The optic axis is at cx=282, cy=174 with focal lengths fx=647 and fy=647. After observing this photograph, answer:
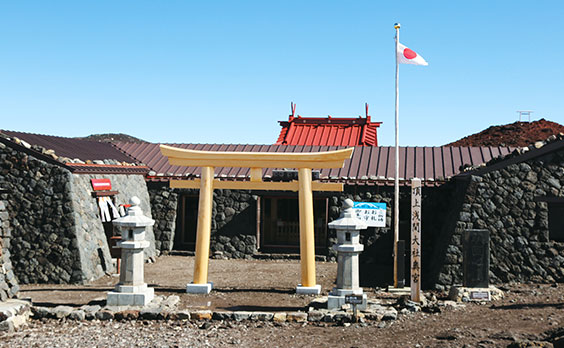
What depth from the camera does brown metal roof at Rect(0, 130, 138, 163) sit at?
18086 mm

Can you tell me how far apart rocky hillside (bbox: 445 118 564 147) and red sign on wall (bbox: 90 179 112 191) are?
135ft

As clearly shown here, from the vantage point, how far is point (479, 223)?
16.4 m

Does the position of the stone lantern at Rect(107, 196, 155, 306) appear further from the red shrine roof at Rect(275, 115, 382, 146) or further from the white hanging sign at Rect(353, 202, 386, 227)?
the red shrine roof at Rect(275, 115, 382, 146)

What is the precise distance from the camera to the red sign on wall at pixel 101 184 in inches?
689

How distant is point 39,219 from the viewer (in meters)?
16.4

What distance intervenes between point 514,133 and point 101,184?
44.6m

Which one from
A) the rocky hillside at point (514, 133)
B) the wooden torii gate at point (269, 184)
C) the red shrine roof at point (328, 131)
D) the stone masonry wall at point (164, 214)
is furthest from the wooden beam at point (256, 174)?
the rocky hillside at point (514, 133)

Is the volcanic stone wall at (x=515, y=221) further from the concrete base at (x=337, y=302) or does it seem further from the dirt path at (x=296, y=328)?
the concrete base at (x=337, y=302)

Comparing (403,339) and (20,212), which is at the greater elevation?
(20,212)

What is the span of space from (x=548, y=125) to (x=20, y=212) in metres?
49.0

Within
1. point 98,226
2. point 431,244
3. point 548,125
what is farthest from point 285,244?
point 548,125

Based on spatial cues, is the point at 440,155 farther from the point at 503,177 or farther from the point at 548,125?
the point at 548,125

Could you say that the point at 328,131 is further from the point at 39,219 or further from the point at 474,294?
the point at 474,294

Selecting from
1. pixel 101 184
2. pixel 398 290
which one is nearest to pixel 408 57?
pixel 398 290
